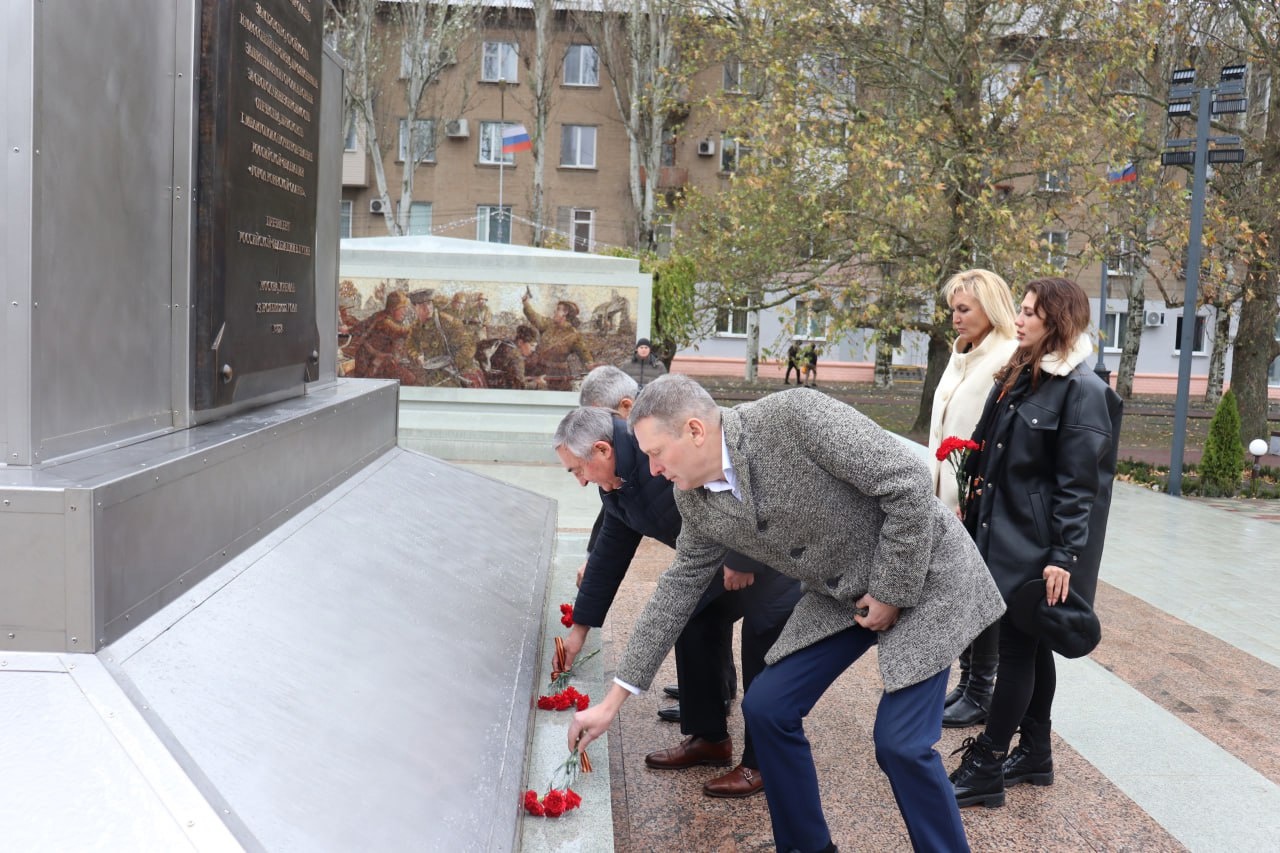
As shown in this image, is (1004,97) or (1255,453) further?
(1004,97)

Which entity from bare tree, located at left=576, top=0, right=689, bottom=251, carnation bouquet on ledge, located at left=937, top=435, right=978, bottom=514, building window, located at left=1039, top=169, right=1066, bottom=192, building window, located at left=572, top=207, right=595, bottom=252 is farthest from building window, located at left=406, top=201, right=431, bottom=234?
carnation bouquet on ledge, located at left=937, top=435, right=978, bottom=514

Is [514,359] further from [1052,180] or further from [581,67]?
[581,67]

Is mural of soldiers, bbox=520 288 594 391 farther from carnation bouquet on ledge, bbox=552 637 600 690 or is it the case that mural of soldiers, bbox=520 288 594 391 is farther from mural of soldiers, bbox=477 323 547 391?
carnation bouquet on ledge, bbox=552 637 600 690

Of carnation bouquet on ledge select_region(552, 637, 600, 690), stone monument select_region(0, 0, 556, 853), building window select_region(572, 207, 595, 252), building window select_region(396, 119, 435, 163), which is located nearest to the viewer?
stone monument select_region(0, 0, 556, 853)

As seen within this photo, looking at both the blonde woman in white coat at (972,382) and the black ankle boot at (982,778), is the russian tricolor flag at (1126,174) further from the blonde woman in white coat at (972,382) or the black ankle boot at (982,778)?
the black ankle boot at (982,778)

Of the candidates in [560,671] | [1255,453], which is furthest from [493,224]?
[560,671]

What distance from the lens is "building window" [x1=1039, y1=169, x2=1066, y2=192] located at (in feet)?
49.3

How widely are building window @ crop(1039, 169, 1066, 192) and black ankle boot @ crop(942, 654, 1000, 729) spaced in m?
11.1

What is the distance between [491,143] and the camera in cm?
3659

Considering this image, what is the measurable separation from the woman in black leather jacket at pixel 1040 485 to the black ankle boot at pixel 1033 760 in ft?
0.50

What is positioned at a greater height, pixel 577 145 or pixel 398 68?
pixel 398 68

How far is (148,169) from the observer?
136 inches

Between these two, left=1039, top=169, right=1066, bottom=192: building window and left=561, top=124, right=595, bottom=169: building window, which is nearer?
left=1039, top=169, right=1066, bottom=192: building window

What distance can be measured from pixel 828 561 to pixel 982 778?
4.67 ft
